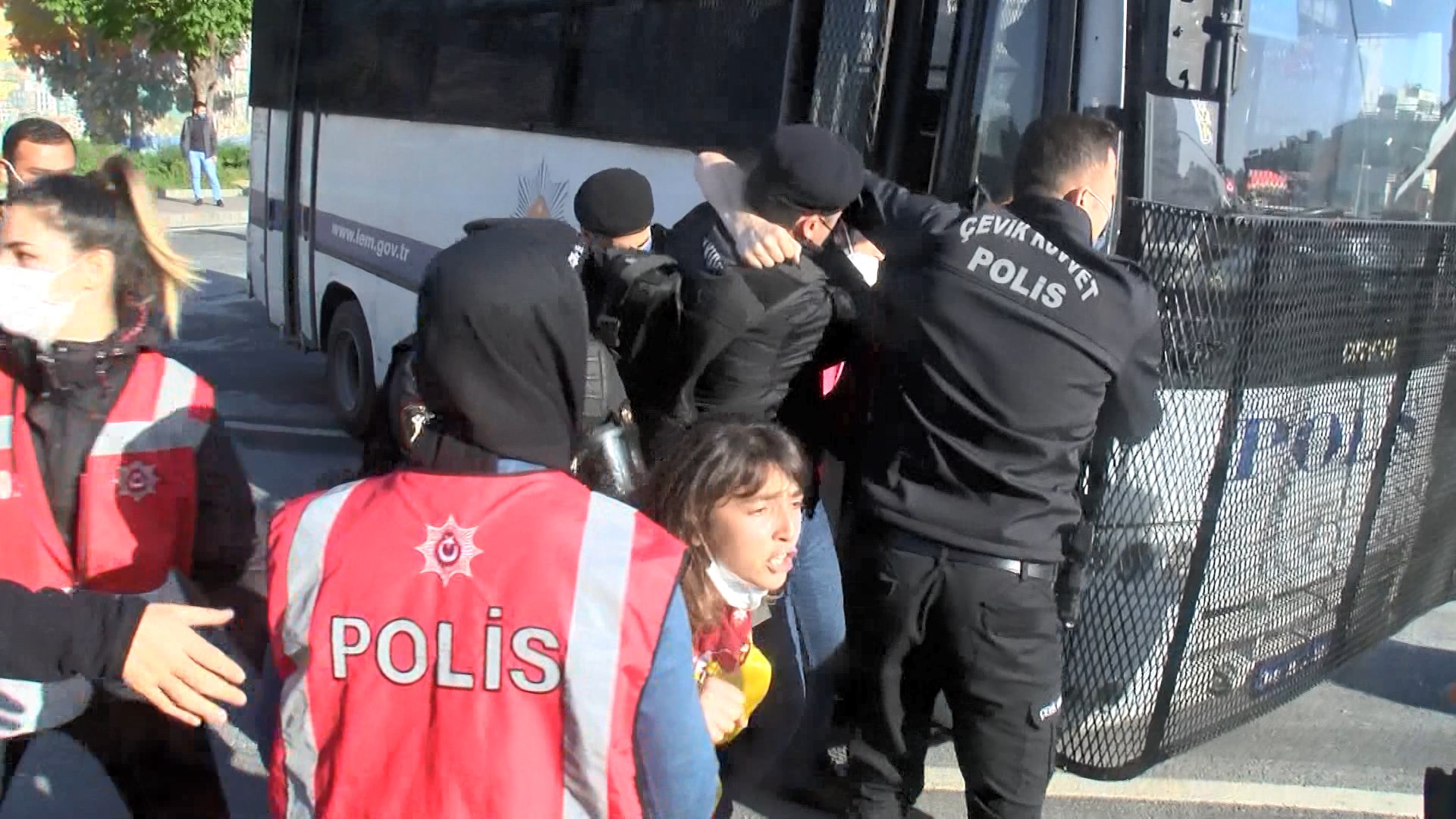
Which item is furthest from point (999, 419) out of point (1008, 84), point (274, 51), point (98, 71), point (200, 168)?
point (98, 71)

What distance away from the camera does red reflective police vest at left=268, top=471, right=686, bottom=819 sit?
1628 millimetres

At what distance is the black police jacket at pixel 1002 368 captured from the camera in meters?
2.68

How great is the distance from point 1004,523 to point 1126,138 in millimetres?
1320

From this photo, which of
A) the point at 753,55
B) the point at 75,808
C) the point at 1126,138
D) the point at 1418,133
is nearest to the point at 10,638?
the point at 75,808

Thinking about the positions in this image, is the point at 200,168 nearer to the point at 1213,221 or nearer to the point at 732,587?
the point at 1213,221

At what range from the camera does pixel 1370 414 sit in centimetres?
391

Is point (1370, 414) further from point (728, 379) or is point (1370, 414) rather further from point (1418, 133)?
point (728, 379)

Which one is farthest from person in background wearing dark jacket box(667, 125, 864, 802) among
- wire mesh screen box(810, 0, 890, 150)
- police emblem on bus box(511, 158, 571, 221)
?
police emblem on bus box(511, 158, 571, 221)

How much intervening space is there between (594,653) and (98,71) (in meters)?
37.4

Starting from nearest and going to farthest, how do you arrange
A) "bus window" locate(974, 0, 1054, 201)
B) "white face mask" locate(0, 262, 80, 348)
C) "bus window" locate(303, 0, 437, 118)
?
"white face mask" locate(0, 262, 80, 348)
"bus window" locate(974, 0, 1054, 201)
"bus window" locate(303, 0, 437, 118)

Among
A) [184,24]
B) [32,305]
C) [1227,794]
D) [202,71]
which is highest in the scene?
[184,24]

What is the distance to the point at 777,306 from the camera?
278 centimetres

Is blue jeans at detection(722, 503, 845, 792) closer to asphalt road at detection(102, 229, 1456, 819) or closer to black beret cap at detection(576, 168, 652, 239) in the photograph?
asphalt road at detection(102, 229, 1456, 819)

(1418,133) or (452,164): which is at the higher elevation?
(1418,133)
